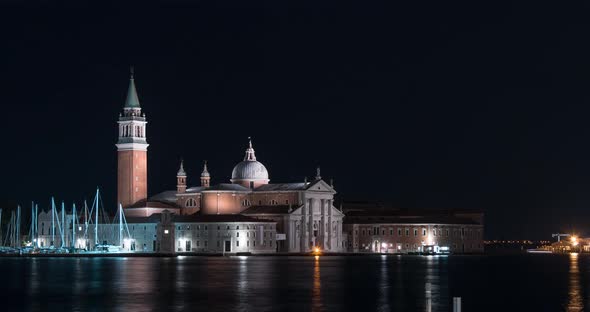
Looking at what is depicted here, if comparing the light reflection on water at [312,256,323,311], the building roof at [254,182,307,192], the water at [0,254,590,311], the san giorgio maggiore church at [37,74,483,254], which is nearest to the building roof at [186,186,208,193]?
the san giorgio maggiore church at [37,74,483,254]

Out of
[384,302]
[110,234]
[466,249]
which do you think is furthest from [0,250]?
[384,302]

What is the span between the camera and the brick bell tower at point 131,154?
5615 inches

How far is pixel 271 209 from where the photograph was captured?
136125 mm

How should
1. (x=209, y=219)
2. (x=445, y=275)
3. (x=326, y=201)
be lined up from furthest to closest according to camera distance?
(x=326, y=201)
(x=209, y=219)
(x=445, y=275)

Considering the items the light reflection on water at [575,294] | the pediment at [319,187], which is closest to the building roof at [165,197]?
the pediment at [319,187]

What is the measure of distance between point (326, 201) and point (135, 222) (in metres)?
21.4

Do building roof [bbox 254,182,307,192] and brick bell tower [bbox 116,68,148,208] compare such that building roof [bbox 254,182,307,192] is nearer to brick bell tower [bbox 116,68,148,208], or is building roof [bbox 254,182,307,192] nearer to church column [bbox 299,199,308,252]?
church column [bbox 299,199,308,252]

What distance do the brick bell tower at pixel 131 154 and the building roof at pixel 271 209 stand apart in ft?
47.3

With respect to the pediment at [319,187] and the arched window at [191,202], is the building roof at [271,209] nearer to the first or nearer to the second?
the pediment at [319,187]

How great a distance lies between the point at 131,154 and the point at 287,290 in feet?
289

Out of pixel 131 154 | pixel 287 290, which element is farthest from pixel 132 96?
pixel 287 290

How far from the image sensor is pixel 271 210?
446ft

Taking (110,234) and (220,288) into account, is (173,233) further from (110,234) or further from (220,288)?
(220,288)

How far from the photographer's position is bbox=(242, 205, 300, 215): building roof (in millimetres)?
134875
